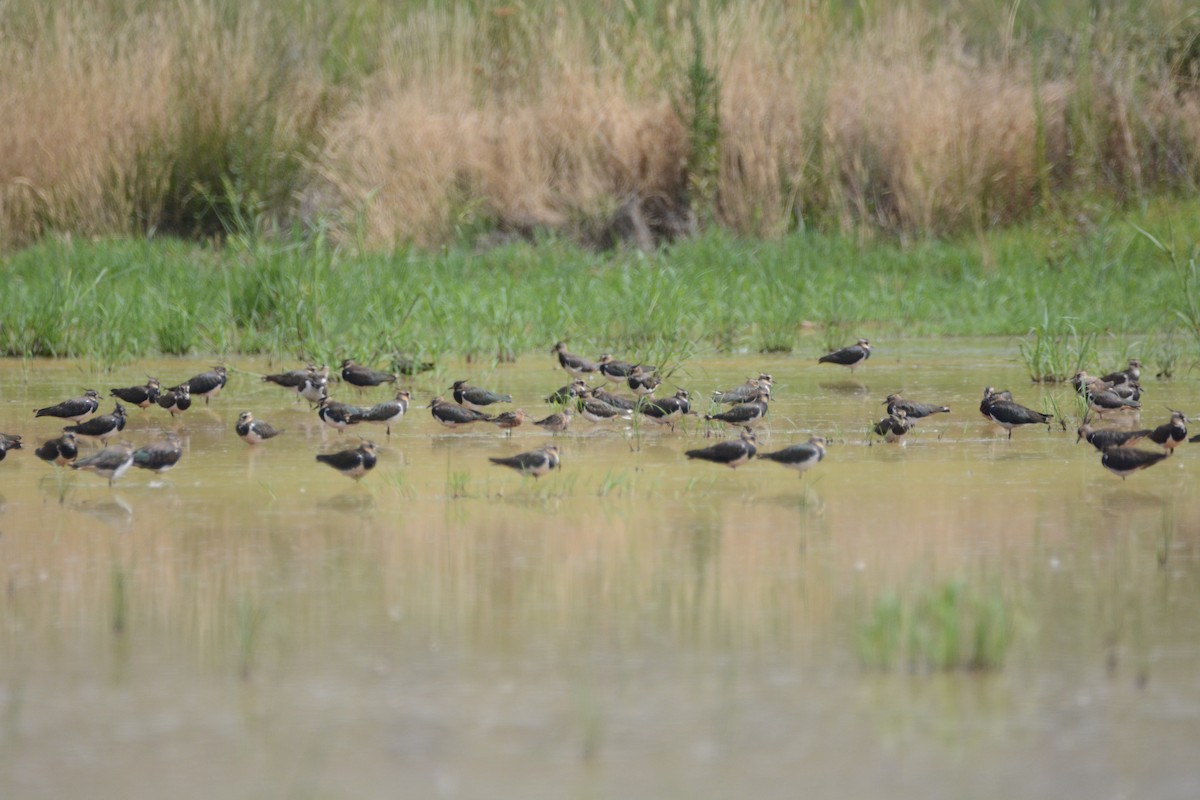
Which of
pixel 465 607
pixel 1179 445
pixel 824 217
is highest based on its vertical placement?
pixel 465 607

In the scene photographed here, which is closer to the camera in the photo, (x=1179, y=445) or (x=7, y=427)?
(x=1179, y=445)

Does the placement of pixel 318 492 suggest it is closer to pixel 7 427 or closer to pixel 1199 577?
pixel 7 427

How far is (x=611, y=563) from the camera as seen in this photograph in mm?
4621

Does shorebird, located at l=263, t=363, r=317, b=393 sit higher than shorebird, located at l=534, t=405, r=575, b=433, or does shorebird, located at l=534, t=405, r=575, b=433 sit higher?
shorebird, located at l=534, t=405, r=575, b=433

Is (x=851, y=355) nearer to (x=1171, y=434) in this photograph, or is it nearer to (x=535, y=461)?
(x=1171, y=434)

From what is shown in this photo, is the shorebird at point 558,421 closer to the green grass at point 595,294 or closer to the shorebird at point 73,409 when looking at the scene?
the green grass at point 595,294

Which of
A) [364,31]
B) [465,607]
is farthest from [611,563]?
[364,31]

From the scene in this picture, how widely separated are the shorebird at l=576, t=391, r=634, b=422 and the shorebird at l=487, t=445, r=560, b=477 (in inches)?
51.2

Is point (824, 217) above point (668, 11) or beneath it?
beneath

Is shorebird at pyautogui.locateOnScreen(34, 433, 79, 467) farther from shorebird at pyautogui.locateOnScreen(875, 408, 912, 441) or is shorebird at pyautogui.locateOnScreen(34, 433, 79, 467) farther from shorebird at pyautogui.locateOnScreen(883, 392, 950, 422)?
shorebird at pyautogui.locateOnScreen(883, 392, 950, 422)

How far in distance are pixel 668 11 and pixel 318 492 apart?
1119cm

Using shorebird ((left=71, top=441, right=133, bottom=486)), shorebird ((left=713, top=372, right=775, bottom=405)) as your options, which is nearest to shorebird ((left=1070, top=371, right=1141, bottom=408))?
shorebird ((left=713, top=372, right=775, bottom=405))

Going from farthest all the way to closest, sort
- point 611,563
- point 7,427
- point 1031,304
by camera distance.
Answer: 1. point 1031,304
2. point 7,427
3. point 611,563

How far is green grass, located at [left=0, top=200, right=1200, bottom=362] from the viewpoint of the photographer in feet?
32.9
